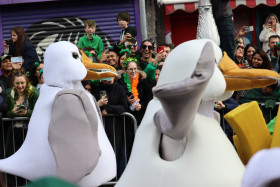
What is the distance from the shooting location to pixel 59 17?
13648 mm

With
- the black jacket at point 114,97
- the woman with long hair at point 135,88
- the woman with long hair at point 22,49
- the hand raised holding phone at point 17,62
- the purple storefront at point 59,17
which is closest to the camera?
the black jacket at point 114,97

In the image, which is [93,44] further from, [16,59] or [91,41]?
[16,59]

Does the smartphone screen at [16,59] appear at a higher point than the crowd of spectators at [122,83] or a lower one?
higher

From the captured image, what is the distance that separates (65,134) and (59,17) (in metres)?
8.30

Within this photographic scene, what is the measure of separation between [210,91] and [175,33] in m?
10.9

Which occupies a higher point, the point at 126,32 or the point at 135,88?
the point at 126,32

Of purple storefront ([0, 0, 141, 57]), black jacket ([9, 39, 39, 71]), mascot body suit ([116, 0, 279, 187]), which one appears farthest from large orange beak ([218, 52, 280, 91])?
purple storefront ([0, 0, 141, 57])

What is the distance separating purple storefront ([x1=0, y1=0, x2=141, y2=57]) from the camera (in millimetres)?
13414

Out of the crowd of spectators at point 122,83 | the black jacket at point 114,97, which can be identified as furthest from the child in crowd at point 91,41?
the black jacket at point 114,97

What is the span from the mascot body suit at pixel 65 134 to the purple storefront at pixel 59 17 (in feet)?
24.5

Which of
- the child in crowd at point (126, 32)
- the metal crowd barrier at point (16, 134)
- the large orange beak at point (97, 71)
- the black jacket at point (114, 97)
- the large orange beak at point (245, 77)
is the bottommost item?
the metal crowd barrier at point (16, 134)

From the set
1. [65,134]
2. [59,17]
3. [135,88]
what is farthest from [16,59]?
[59,17]

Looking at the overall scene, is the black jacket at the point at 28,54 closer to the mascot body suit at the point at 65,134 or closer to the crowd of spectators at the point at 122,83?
the crowd of spectators at the point at 122,83

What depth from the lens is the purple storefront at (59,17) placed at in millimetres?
13414
